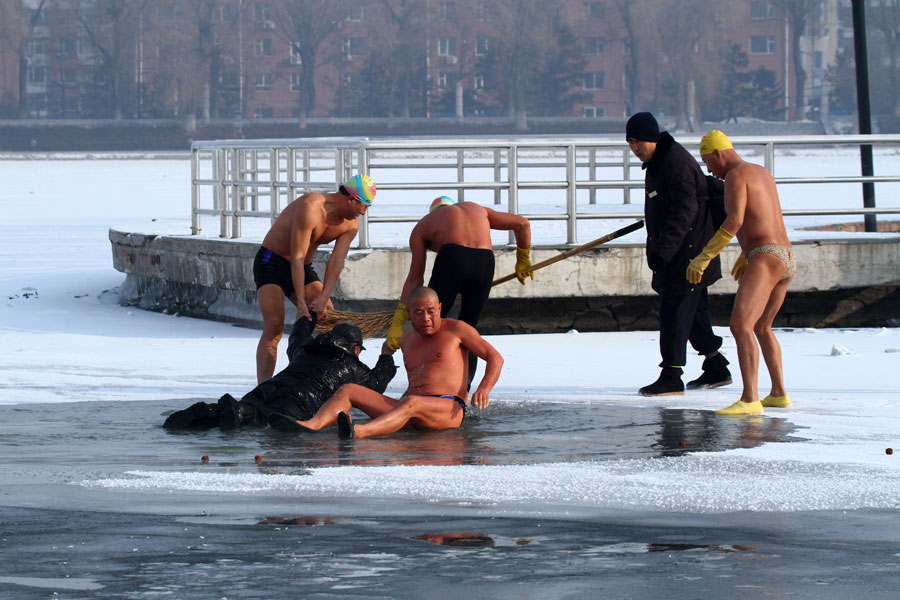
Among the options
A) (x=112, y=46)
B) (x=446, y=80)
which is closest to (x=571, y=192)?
(x=446, y=80)

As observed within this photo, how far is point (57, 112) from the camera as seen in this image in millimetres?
94625

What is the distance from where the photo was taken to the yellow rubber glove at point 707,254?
333 inches

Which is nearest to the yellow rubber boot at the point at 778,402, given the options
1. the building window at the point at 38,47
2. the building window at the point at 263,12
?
the building window at the point at 263,12

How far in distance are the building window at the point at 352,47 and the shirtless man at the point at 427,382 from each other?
8927cm

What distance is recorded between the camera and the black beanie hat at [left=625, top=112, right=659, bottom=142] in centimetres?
904

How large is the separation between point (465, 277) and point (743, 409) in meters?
1.79

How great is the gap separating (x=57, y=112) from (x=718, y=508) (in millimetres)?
93547

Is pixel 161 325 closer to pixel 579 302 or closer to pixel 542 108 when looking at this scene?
pixel 579 302

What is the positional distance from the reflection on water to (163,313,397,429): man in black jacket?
10cm

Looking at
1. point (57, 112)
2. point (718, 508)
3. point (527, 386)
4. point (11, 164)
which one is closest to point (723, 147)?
point (527, 386)

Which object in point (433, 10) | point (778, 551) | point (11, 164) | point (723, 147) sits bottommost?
point (778, 551)

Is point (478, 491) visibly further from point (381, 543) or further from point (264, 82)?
point (264, 82)

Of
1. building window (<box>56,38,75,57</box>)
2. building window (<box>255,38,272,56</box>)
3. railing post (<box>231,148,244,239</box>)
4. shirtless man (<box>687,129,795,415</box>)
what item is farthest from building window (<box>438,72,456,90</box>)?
shirtless man (<box>687,129,795,415</box>)

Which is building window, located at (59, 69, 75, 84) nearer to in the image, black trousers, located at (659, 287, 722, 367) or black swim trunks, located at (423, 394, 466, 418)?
black trousers, located at (659, 287, 722, 367)
